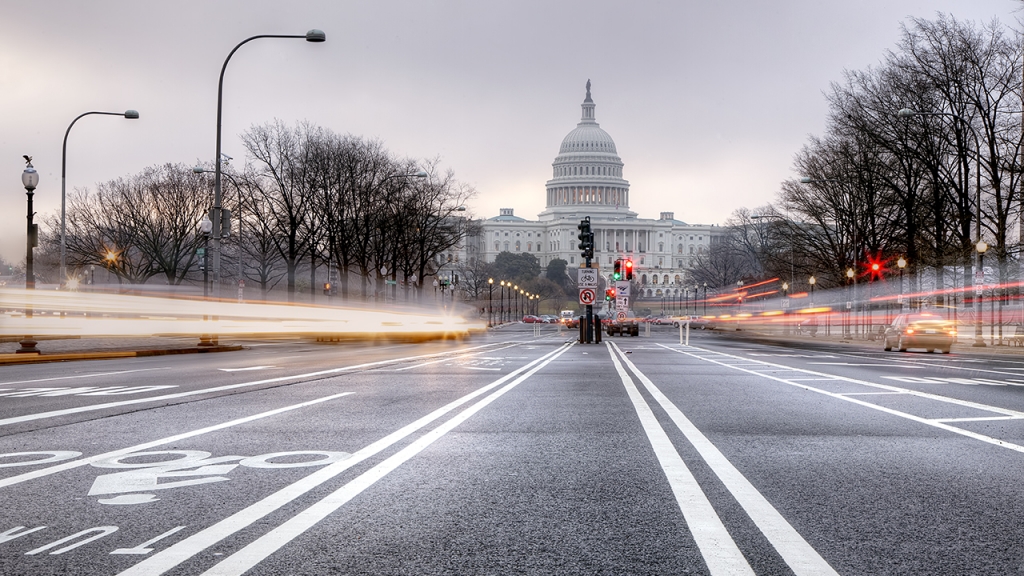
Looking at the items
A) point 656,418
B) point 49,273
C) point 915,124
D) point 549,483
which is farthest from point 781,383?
point 49,273

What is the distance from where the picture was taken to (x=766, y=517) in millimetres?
5281

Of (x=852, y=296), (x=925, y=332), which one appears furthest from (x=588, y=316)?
(x=852, y=296)

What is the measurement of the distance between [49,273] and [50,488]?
93.8 metres

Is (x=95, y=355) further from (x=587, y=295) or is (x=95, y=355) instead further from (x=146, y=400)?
(x=587, y=295)

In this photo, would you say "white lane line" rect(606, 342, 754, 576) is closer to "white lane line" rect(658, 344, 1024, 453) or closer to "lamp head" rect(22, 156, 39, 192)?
"white lane line" rect(658, 344, 1024, 453)

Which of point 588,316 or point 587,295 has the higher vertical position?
point 587,295

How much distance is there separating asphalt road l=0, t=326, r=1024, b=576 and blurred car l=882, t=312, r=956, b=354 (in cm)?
2327

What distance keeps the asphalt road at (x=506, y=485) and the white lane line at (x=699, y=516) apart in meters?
0.02

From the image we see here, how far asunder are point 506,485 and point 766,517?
169 centimetres

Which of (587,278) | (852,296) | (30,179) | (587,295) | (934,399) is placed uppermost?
(30,179)

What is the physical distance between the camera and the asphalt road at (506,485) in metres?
4.45

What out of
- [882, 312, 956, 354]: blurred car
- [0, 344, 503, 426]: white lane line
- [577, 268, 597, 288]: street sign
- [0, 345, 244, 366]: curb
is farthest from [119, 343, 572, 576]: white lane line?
[577, 268, 597, 288]: street sign

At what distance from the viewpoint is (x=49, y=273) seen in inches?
3580

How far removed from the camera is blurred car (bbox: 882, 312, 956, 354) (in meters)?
34.3
